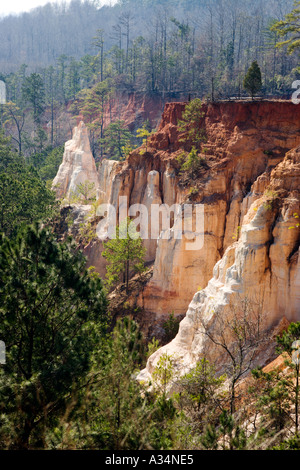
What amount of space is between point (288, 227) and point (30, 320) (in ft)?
33.8

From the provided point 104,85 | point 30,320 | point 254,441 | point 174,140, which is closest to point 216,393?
point 254,441

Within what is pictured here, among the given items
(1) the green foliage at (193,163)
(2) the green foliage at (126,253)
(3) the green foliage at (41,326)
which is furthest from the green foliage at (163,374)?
(1) the green foliage at (193,163)

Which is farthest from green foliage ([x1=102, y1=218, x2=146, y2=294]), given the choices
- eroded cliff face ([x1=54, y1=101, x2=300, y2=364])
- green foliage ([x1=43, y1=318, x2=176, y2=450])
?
green foliage ([x1=43, y1=318, x2=176, y2=450])

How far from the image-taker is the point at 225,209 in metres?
26.3

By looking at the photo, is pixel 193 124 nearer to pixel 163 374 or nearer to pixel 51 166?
pixel 163 374

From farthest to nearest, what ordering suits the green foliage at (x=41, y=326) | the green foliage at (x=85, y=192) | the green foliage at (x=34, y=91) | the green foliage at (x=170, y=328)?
the green foliage at (x=34, y=91) < the green foliage at (x=85, y=192) < the green foliage at (x=170, y=328) < the green foliage at (x=41, y=326)

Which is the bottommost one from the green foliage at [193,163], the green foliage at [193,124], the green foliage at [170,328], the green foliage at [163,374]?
the green foliage at [170,328]

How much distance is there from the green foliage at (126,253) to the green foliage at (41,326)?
12168 millimetres

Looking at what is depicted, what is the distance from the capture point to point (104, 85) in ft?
210

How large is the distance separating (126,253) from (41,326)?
1433 centimetres

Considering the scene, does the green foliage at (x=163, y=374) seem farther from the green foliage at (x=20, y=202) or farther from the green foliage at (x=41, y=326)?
the green foliage at (x=20, y=202)

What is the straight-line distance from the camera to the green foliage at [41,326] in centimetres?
1348

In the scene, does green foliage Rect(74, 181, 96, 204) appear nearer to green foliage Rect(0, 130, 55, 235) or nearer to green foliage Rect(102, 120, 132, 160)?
green foliage Rect(0, 130, 55, 235)
